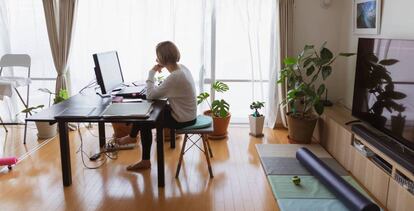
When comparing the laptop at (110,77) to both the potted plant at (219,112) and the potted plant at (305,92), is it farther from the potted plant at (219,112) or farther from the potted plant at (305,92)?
the potted plant at (305,92)

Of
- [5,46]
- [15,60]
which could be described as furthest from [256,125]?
[5,46]

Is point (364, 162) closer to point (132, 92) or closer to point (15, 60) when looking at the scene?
point (132, 92)

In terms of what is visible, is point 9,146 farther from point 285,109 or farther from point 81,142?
point 285,109

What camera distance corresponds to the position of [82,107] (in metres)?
2.78

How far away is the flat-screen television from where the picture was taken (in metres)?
2.47

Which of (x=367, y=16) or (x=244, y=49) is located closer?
(x=367, y=16)

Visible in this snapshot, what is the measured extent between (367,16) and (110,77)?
2.46 meters

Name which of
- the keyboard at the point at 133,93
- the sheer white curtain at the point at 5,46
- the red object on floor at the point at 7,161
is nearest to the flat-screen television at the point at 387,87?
the keyboard at the point at 133,93

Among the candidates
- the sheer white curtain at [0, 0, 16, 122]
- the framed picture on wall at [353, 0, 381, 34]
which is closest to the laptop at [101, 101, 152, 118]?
the framed picture on wall at [353, 0, 381, 34]

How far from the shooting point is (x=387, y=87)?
2723mm

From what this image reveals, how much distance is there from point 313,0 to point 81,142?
3.05 m

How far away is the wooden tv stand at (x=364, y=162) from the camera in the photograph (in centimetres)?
236

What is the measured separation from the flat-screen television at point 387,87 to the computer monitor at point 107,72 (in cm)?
215

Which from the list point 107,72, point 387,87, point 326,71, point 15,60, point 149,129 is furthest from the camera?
point 15,60
